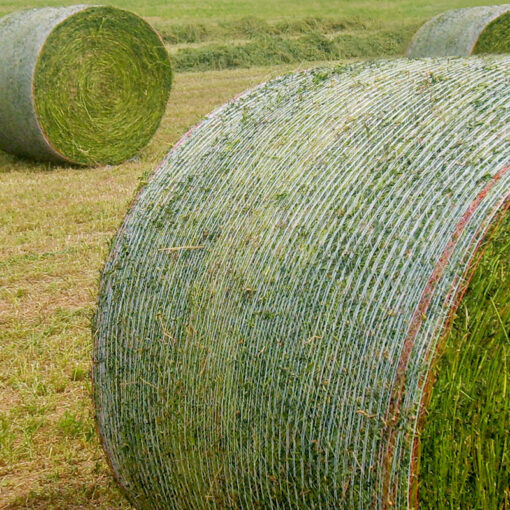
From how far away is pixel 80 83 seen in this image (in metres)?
10.6

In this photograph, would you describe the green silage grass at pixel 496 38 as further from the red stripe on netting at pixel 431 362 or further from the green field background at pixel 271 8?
the green field background at pixel 271 8

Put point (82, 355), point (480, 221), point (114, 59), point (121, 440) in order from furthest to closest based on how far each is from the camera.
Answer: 1. point (114, 59)
2. point (82, 355)
3. point (121, 440)
4. point (480, 221)

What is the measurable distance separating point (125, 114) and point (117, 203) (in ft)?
9.16

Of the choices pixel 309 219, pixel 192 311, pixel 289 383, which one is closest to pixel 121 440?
pixel 192 311

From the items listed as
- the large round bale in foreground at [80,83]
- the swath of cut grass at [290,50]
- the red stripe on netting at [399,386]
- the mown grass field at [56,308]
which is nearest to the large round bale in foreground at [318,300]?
the red stripe on netting at [399,386]

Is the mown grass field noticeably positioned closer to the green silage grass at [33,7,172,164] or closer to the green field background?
the green silage grass at [33,7,172,164]

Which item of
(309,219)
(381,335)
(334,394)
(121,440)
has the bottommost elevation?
(121,440)

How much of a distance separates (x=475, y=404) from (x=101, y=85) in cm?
892

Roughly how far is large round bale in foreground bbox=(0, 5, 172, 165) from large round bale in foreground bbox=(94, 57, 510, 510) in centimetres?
687

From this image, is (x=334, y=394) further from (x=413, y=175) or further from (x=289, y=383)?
(x=413, y=175)

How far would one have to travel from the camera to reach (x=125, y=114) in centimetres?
1106

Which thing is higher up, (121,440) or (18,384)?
(121,440)

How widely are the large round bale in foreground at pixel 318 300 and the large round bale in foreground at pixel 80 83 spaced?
6.87 m

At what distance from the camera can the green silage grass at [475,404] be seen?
2600 millimetres
